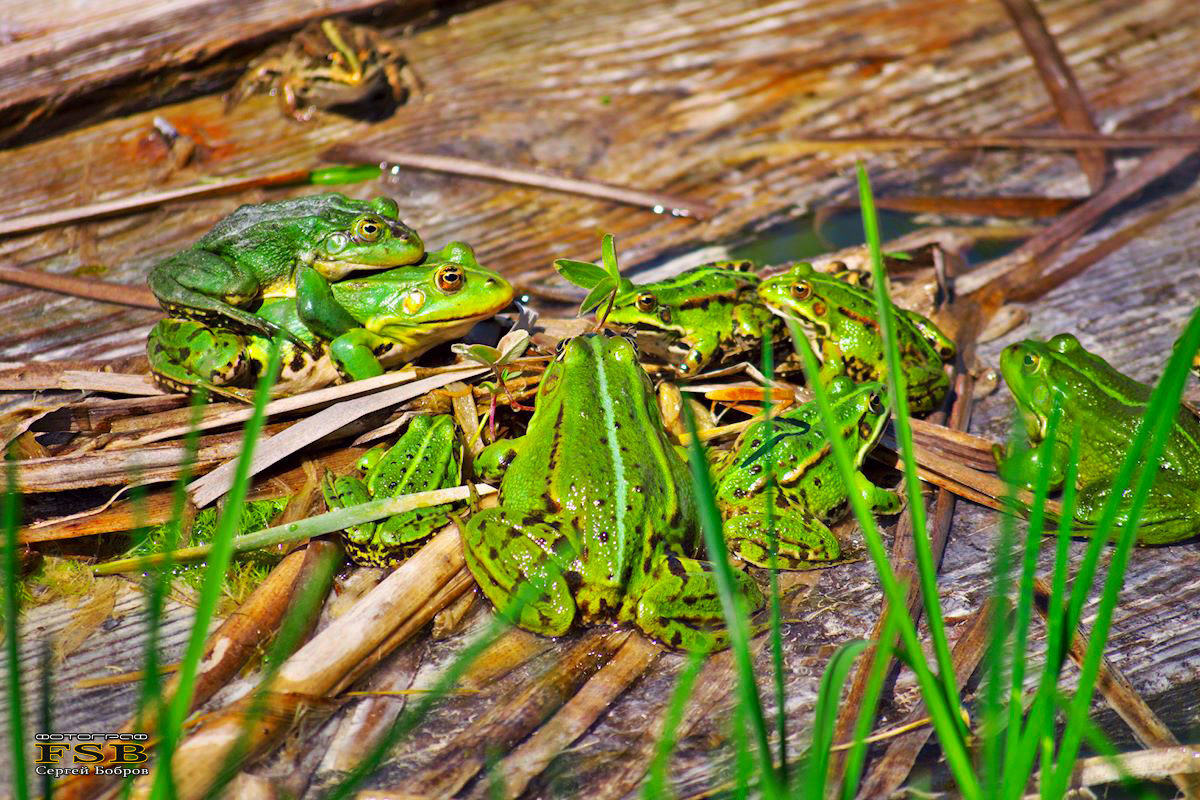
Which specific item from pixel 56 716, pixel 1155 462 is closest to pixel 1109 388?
pixel 1155 462

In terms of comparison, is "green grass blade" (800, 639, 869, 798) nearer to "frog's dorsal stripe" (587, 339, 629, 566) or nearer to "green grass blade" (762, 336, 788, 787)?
"green grass blade" (762, 336, 788, 787)

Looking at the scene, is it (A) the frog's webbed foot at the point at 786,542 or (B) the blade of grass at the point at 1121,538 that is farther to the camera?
(A) the frog's webbed foot at the point at 786,542

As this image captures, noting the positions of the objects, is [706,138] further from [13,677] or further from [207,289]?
[13,677]

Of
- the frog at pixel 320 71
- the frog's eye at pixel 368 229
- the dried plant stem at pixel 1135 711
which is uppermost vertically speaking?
the frog at pixel 320 71

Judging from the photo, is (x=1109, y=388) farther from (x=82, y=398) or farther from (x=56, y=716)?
(x=82, y=398)

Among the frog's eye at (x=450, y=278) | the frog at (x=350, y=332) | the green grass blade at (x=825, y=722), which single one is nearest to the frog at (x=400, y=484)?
the frog at (x=350, y=332)

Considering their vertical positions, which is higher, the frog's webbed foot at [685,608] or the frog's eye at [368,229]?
the frog's eye at [368,229]

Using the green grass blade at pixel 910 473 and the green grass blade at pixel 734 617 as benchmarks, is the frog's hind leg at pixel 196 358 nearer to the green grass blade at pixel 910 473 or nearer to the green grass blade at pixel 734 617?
the green grass blade at pixel 734 617
